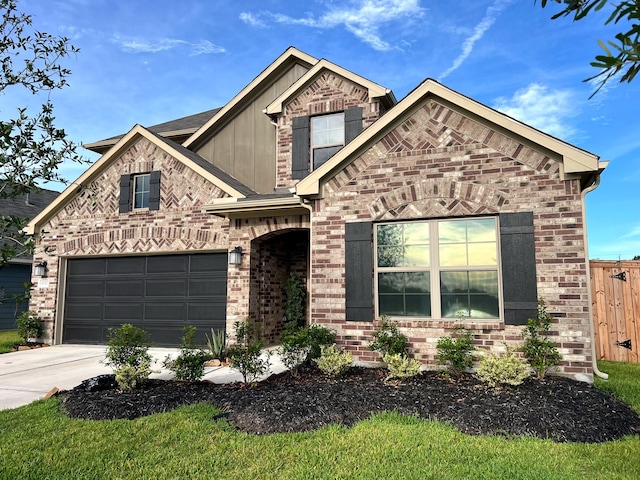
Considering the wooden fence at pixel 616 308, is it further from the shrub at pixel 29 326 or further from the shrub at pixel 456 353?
the shrub at pixel 29 326

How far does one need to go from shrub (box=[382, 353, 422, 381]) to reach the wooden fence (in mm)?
4556

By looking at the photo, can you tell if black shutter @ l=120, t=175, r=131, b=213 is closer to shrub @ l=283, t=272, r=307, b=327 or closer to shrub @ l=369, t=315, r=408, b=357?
shrub @ l=283, t=272, r=307, b=327

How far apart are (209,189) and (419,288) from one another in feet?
19.3

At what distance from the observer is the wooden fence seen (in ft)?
26.9

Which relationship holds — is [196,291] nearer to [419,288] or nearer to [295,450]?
[419,288]

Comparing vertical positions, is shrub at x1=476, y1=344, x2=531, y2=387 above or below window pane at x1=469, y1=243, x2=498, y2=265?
below

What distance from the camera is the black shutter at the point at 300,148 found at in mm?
10667

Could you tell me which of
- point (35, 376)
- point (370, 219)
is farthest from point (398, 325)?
point (35, 376)

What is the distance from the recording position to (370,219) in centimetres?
718

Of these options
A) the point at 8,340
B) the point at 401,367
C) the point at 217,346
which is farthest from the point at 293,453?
the point at 8,340

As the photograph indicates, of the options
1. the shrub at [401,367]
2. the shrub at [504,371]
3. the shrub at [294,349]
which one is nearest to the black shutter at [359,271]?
the shrub at [294,349]

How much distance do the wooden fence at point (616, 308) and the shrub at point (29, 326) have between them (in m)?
13.1

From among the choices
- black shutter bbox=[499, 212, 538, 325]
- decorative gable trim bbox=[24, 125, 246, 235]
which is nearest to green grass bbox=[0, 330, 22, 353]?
decorative gable trim bbox=[24, 125, 246, 235]

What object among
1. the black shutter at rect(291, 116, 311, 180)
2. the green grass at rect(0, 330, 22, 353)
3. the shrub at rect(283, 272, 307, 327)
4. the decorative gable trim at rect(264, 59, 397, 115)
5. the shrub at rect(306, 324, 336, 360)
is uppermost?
the decorative gable trim at rect(264, 59, 397, 115)
